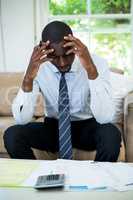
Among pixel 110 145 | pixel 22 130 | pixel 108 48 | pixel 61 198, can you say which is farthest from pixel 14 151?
pixel 108 48

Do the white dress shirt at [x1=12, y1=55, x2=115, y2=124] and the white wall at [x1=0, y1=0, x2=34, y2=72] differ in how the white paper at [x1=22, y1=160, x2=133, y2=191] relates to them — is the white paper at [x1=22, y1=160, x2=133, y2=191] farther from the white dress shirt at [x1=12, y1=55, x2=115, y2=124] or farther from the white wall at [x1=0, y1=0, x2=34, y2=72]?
the white wall at [x1=0, y1=0, x2=34, y2=72]

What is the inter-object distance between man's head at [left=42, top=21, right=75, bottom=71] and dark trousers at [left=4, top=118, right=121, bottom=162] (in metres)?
0.36

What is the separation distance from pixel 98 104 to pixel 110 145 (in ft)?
0.74

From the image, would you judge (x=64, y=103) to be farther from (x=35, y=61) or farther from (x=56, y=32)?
(x=56, y=32)

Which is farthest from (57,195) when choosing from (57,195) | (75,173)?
(75,173)

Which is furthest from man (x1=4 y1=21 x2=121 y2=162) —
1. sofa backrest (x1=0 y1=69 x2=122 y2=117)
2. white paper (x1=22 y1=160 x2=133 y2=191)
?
sofa backrest (x1=0 y1=69 x2=122 y2=117)

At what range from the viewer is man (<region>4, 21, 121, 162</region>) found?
165 centimetres

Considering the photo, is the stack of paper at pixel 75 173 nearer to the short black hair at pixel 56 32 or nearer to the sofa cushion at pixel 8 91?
the short black hair at pixel 56 32

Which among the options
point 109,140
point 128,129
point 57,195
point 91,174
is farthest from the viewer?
point 128,129

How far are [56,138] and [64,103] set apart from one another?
7.9 inches

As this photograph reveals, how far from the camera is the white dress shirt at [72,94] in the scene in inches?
68.4

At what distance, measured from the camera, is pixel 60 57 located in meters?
1.66

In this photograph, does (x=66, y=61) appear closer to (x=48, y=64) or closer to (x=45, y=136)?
(x=48, y=64)

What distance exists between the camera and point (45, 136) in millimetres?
1778
